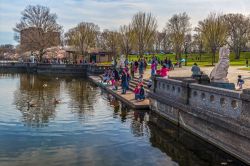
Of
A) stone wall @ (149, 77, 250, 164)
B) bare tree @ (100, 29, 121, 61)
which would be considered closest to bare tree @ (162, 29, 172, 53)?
bare tree @ (100, 29, 121, 61)

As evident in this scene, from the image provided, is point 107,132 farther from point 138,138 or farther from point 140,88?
point 140,88

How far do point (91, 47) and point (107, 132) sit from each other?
78.3 meters

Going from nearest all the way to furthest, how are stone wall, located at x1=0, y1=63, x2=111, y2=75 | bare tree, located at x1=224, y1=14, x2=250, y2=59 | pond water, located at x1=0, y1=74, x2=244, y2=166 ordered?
pond water, located at x1=0, y1=74, x2=244, y2=166, stone wall, located at x1=0, y1=63, x2=111, y2=75, bare tree, located at x1=224, y1=14, x2=250, y2=59

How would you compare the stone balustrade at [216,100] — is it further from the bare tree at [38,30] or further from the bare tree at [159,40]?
the bare tree at [159,40]

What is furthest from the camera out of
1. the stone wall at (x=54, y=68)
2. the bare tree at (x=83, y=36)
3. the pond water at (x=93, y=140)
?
the bare tree at (x=83, y=36)

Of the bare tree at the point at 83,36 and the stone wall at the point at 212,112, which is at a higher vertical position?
the bare tree at the point at 83,36

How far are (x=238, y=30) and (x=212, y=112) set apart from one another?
8766cm

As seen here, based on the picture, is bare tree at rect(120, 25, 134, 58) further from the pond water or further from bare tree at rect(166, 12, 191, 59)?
the pond water

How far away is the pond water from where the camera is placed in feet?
50.0

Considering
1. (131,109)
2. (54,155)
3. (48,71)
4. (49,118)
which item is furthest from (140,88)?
(48,71)

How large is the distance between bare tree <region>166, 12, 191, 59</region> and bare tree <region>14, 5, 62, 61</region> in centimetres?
2538

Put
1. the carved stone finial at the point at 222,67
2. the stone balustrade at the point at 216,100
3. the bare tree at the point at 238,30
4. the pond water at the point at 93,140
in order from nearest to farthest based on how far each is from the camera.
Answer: the stone balustrade at the point at 216,100 < the pond water at the point at 93,140 < the carved stone finial at the point at 222,67 < the bare tree at the point at 238,30

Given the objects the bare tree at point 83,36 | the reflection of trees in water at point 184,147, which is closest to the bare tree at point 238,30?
the bare tree at point 83,36

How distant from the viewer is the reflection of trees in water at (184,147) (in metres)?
15.2
